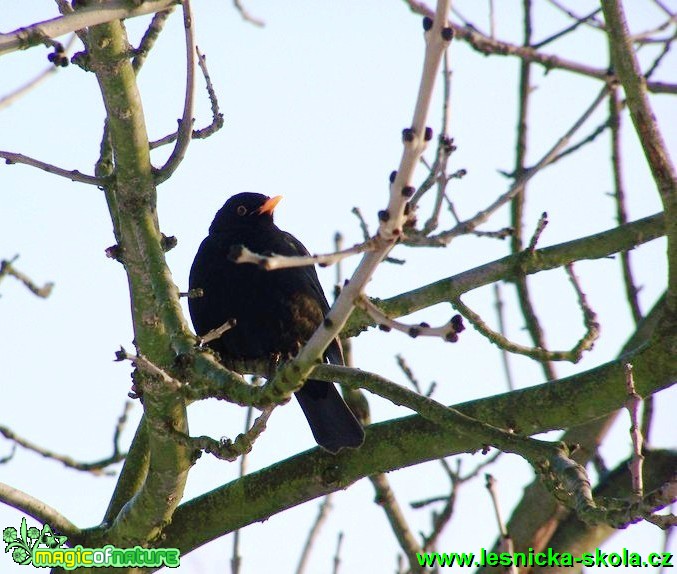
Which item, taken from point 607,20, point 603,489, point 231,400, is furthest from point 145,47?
point 603,489

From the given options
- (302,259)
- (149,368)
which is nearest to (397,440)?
(149,368)

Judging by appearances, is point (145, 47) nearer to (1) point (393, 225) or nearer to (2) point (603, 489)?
(1) point (393, 225)

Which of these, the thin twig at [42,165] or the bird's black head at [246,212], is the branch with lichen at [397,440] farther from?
the bird's black head at [246,212]

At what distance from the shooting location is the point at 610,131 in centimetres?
593

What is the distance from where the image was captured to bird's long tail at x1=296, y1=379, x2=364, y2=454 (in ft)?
14.1

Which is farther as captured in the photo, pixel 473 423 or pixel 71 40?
pixel 71 40

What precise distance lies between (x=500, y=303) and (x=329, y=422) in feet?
6.54

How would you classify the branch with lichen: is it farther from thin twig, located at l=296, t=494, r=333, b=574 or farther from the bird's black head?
the bird's black head

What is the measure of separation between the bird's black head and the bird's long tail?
3.80 feet

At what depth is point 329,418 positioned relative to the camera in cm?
468

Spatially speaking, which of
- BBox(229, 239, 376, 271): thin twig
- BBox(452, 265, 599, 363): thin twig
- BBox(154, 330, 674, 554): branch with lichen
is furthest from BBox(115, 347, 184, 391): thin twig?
BBox(452, 265, 599, 363): thin twig

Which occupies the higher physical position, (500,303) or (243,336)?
(500,303)

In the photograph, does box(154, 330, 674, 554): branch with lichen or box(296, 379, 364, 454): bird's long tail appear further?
box(296, 379, 364, 454): bird's long tail

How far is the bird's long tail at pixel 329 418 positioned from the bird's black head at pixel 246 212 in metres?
1.16
